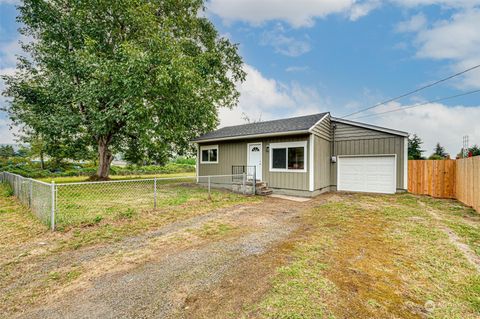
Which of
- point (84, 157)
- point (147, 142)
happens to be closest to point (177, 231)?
point (147, 142)

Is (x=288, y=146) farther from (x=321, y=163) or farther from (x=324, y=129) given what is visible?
(x=324, y=129)

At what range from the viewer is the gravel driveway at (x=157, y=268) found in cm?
224

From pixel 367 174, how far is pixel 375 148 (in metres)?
1.27

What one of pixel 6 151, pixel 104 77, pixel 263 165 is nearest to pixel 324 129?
pixel 263 165

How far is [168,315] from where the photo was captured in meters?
2.11

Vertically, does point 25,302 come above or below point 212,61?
below

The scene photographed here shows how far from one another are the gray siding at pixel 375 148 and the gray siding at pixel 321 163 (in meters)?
0.47

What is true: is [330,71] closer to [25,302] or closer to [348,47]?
[348,47]

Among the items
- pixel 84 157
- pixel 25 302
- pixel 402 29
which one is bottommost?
pixel 25 302

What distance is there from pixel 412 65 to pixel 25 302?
64.4ft

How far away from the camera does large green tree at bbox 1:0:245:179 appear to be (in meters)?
10.7

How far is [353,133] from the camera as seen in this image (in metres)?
10.8

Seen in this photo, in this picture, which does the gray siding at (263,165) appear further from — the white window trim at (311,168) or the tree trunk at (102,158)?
the tree trunk at (102,158)

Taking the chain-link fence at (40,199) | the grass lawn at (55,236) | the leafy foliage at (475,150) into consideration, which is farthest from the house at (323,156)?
the leafy foliage at (475,150)
